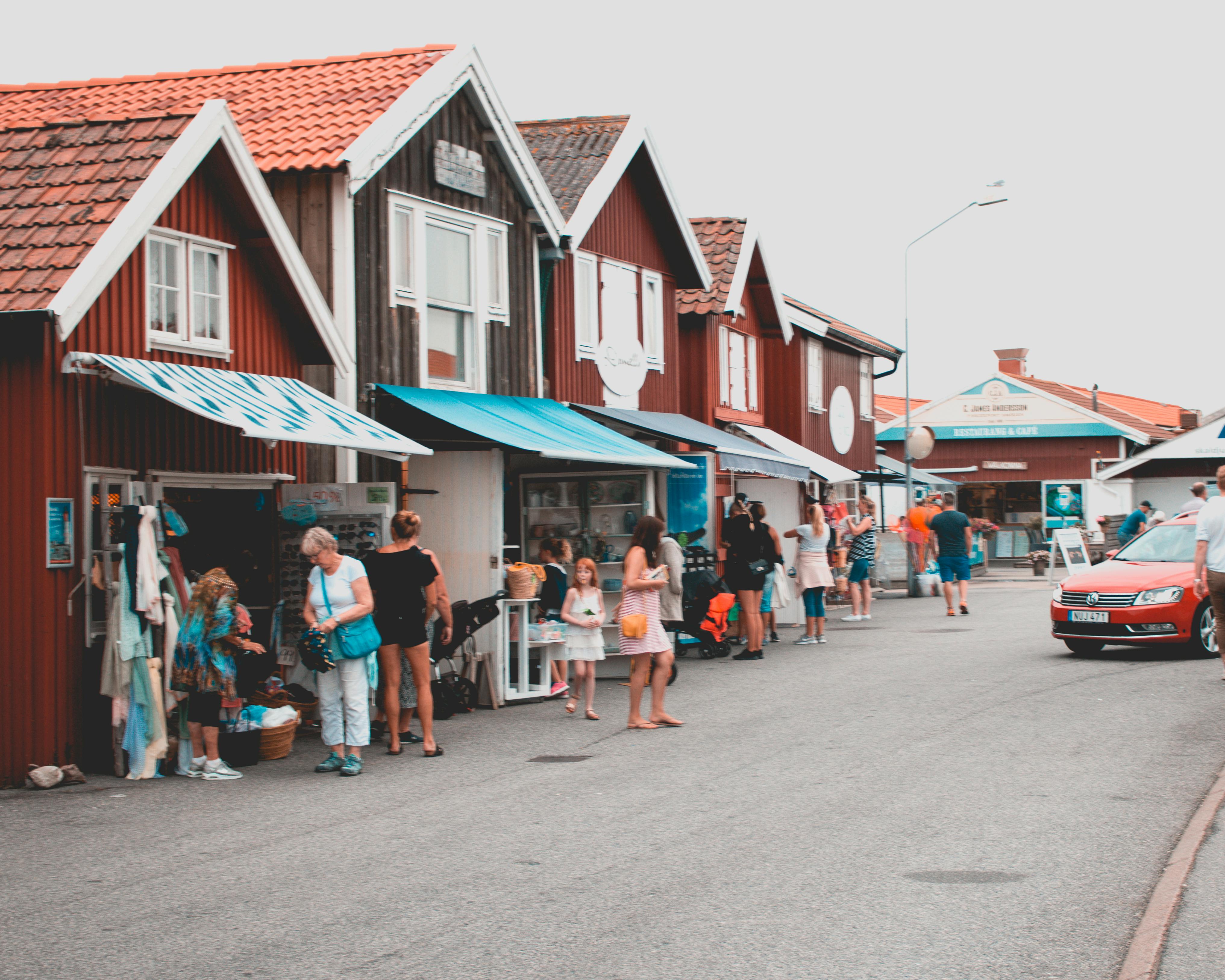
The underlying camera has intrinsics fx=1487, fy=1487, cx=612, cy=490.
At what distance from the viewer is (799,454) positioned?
26.0 metres

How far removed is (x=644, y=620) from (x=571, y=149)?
36.0 feet

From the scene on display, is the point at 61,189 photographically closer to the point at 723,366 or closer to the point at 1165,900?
the point at 1165,900

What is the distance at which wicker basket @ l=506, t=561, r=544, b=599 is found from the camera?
1445 centimetres

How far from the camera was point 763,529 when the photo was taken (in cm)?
1823

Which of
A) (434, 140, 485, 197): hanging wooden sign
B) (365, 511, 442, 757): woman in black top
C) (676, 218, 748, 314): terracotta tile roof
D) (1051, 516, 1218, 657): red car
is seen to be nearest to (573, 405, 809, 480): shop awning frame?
(676, 218, 748, 314): terracotta tile roof

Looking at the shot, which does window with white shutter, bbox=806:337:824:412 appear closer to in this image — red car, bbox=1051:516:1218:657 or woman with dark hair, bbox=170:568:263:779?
red car, bbox=1051:516:1218:657

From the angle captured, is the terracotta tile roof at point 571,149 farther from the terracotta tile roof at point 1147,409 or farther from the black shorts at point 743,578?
the terracotta tile roof at point 1147,409

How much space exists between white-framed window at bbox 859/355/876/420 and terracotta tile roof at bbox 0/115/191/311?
24.8m

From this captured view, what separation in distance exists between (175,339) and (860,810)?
6658 millimetres

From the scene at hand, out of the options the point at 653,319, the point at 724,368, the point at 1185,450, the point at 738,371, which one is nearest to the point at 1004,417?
the point at 1185,450

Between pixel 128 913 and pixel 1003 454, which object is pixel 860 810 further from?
pixel 1003 454

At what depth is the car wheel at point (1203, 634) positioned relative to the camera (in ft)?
53.0

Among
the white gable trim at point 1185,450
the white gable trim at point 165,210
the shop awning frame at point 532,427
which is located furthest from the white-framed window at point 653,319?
the white gable trim at point 1185,450

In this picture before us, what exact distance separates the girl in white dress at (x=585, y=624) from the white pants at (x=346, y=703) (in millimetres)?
2744
